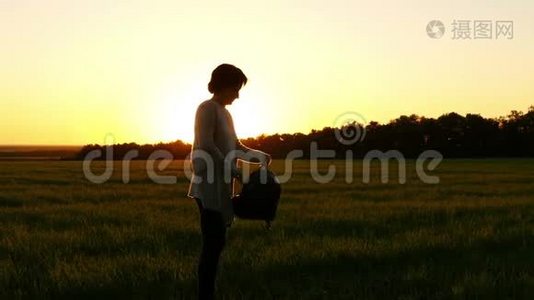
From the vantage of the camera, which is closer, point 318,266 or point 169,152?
point 318,266

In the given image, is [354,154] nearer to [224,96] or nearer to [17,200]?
[17,200]

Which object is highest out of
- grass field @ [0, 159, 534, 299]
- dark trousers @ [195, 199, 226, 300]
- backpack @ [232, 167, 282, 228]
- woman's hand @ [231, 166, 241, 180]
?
woman's hand @ [231, 166, 241, 180]

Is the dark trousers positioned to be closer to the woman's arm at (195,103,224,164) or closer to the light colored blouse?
the light colored blouse

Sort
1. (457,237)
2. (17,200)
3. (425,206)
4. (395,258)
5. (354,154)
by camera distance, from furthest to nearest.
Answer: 1. (354,154)
2. (17,200)
3. (425,206)
4. (457,237)
5. (395,258)

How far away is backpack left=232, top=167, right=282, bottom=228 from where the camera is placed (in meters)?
5.39

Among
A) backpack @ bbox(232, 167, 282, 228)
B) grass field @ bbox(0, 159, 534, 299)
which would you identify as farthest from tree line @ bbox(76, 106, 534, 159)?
backpack @ bbox(232, 167, 282, 228)

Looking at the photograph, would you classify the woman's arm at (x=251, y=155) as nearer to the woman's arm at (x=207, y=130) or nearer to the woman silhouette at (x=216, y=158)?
the woman silhouette at (x=216, y=158)

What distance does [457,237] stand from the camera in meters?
9.41

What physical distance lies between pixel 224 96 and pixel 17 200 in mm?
14169

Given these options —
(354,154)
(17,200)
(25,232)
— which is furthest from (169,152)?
(25,232)

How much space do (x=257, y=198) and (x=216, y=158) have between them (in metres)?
0.60

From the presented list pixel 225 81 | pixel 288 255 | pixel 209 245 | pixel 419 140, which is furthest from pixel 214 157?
pixel 419 140

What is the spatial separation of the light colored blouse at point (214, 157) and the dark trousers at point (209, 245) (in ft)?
0.21

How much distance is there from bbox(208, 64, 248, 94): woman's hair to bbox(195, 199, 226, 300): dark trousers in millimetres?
923
